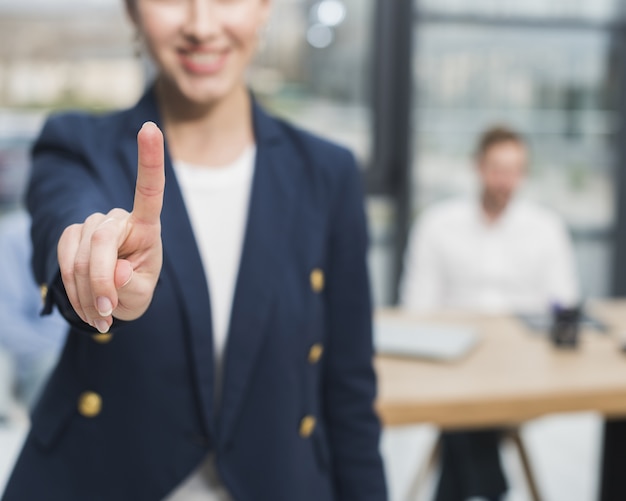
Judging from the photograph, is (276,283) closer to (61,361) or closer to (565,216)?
(61,361)

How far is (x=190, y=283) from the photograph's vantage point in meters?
0.97

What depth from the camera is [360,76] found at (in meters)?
4.20

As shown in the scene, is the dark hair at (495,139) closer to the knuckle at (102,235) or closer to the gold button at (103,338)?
Result: the gold button at (103,338)

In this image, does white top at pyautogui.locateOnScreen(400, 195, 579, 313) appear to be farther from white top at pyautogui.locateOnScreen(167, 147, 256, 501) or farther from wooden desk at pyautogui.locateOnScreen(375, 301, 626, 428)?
white top at pyautogui.locateOnScreen(167, 147, 256, 501)

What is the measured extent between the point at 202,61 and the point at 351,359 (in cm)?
43

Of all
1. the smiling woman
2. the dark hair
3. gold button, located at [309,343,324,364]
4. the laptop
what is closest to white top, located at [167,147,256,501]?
the smiling woman

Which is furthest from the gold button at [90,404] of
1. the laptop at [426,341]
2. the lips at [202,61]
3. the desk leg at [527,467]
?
the desk leg at [527,467]

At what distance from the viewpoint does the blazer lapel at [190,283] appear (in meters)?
0.97

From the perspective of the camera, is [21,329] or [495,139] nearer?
[21,329]

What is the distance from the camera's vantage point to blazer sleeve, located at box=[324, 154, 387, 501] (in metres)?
1.08

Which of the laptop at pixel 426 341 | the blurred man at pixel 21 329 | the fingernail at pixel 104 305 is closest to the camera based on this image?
the fingernail at pixel 104 305

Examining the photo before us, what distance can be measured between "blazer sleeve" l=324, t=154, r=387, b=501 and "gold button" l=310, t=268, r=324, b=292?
16mm

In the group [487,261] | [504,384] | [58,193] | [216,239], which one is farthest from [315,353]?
[487,261]

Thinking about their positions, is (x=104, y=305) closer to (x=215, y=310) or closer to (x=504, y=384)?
(x=215, y=310)
